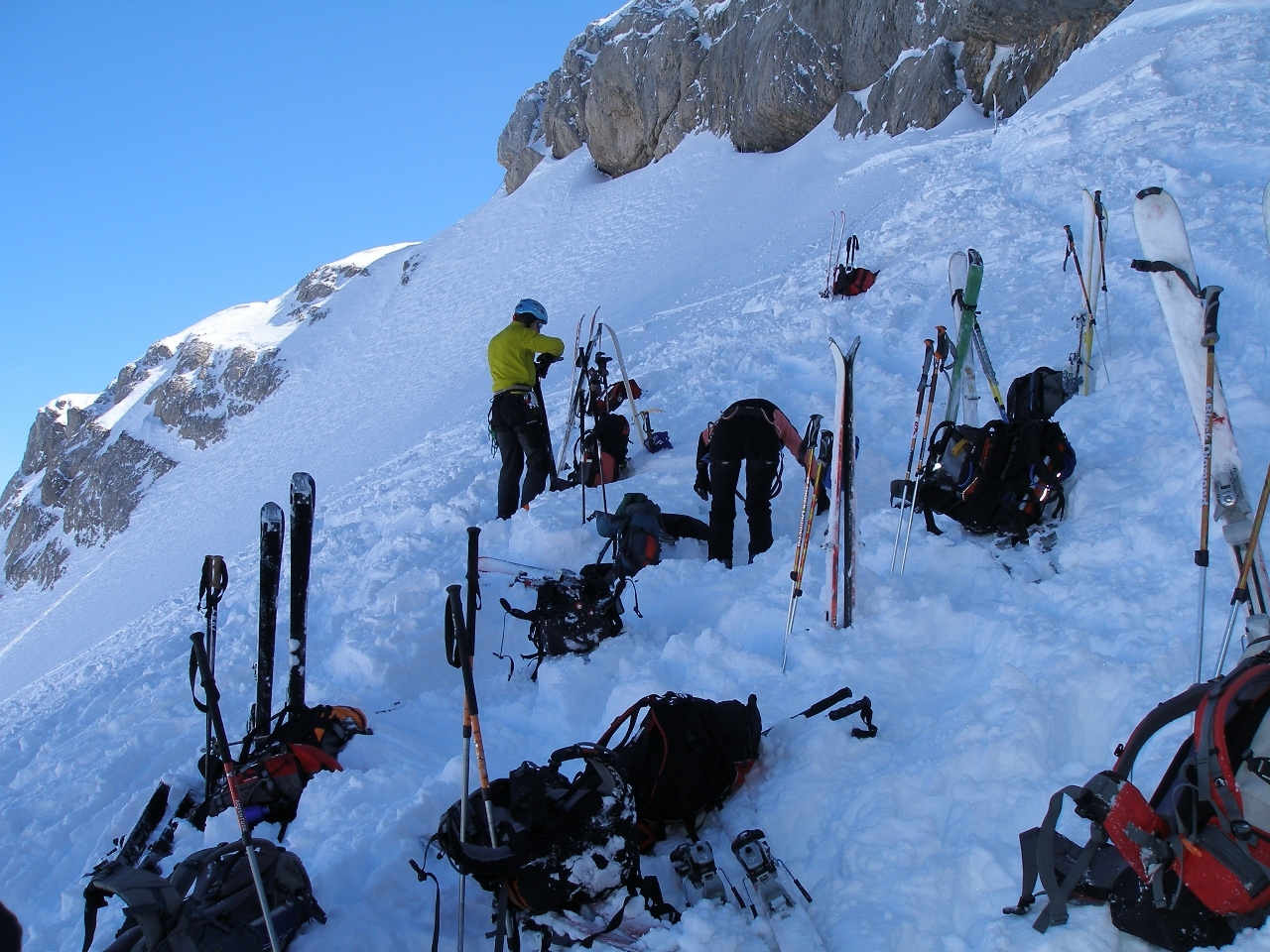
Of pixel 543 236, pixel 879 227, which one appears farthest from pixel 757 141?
pixel 879 227

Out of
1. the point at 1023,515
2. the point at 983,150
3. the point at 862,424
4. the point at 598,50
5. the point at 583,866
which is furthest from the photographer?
the point at 598,50

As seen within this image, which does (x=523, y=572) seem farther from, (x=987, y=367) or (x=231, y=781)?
(x=987, y=367)

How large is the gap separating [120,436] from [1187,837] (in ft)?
173

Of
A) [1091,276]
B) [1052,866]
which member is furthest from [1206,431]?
[1091,276]

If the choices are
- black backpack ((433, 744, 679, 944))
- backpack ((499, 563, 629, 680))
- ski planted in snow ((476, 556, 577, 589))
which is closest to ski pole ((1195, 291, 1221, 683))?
black backpack ((433, 744, 679, 944))

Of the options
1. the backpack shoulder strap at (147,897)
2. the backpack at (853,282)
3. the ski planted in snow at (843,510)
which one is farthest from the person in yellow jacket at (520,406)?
the backpack at (853,282)

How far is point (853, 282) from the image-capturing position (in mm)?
9648

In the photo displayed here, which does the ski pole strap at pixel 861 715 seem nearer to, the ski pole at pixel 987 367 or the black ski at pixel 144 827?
the black ski at pixel 144 827

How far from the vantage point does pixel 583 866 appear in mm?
2182

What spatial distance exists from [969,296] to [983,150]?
1200cm

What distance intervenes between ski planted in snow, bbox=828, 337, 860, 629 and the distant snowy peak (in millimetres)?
37692

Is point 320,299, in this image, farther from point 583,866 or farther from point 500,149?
point 583,866

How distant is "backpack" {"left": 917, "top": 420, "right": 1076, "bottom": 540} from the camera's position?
3799mm

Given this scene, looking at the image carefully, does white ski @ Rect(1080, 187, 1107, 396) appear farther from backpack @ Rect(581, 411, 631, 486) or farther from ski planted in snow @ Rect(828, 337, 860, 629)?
backpack @ Rect(581, 411, 631, 486)
